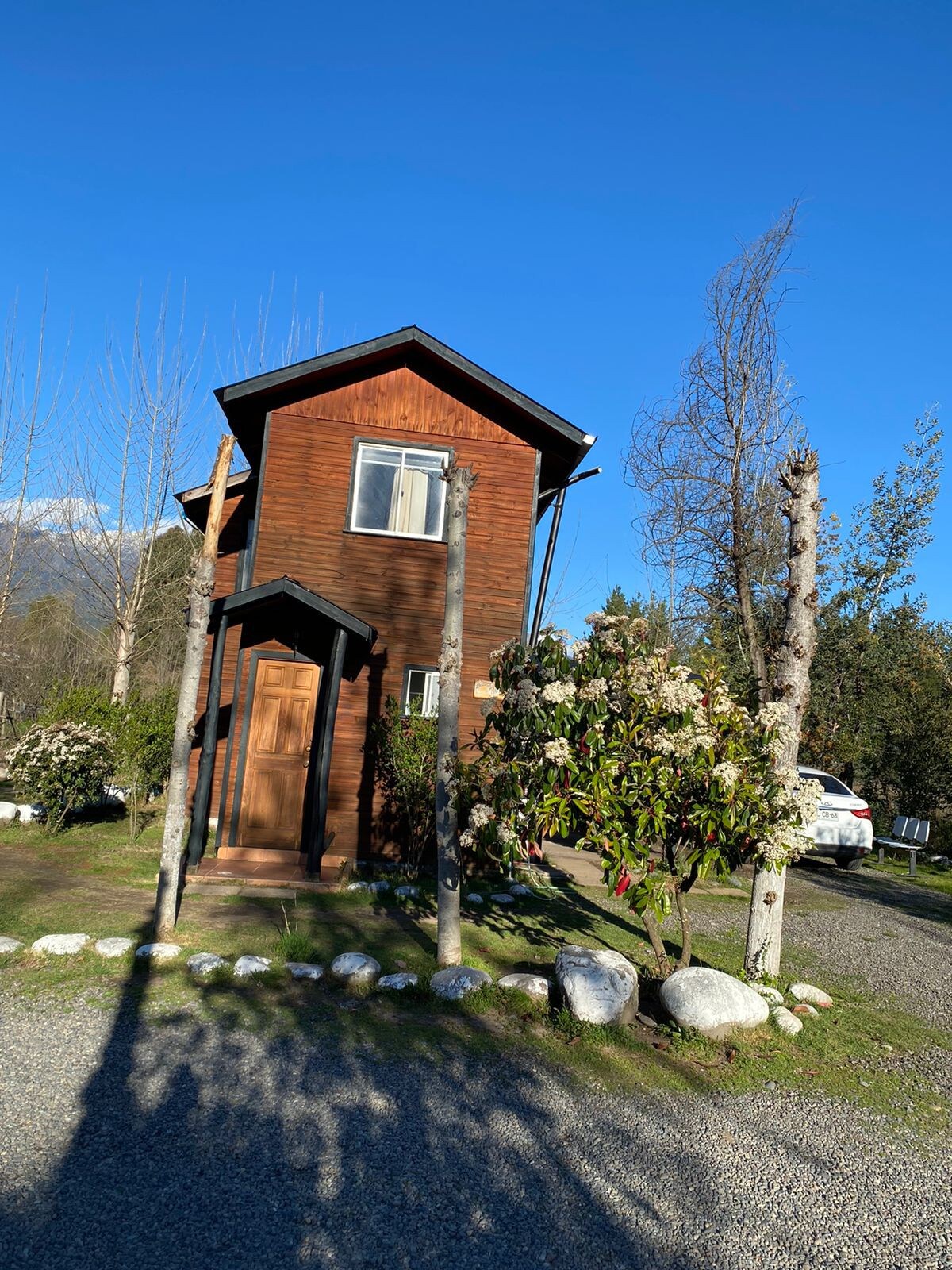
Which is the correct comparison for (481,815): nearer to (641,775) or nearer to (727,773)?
(641,775)

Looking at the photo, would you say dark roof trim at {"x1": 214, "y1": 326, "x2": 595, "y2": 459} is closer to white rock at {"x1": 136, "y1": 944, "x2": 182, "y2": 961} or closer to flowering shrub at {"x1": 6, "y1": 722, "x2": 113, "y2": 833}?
flowering shrub at {"x1": 6, "y1": 722, "x2": 113, "y2": 833}

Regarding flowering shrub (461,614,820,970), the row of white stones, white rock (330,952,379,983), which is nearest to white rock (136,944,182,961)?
the row of white stones

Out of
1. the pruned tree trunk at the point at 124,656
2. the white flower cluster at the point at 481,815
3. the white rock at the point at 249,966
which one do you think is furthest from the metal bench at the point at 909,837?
the pruned tree trunk at the point at 124,656

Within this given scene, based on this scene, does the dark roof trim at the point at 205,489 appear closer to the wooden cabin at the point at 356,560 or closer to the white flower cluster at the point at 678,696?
the wooden cabin at the point at 356,560

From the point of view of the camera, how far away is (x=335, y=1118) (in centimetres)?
421

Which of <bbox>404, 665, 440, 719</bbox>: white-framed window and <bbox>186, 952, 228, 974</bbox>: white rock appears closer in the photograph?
<bbox>186, 952, 228, 974</bbox>: white rock

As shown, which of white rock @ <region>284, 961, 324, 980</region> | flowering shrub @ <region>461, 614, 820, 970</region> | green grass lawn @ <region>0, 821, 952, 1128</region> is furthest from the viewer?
white rock @ <region>284, 961, 324, 980</region>

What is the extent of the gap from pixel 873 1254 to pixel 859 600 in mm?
23280

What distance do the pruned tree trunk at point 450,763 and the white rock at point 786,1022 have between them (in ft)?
7.70

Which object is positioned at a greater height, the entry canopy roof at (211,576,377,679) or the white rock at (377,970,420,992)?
the entry canopy roof at (211,576,377,679)

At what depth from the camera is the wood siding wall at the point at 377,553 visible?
11.3m

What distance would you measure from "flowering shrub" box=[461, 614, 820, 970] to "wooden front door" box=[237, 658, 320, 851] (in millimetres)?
5039

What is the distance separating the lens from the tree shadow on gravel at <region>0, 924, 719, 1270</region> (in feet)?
10.5

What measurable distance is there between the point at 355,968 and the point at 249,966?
2.49 feet
